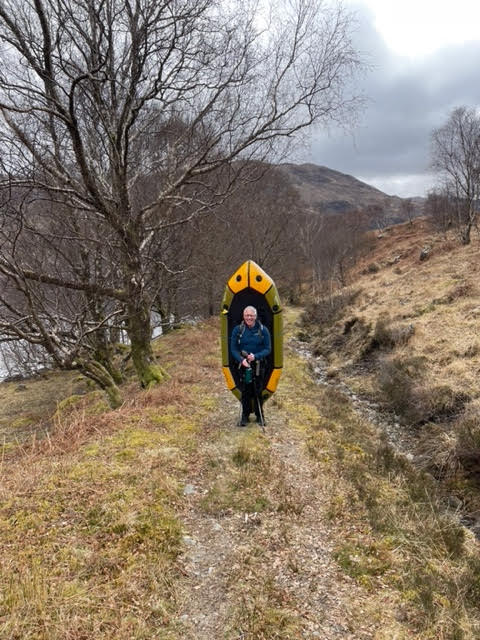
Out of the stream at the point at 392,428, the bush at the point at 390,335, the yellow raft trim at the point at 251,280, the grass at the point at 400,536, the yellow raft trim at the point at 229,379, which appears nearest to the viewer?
the grass at the point at 400,536

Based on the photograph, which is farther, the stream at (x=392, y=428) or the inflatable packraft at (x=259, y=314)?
the inflatable packraft at (x=259, y=314)

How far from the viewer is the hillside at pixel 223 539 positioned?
308cm

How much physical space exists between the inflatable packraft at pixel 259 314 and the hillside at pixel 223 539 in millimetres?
958

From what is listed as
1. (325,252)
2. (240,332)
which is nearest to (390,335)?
(240,332)

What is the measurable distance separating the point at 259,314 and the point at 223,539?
4.45 meters

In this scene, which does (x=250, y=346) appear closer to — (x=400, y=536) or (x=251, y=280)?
(x=251, y=280)

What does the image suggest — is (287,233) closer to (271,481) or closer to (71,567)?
(271,481)

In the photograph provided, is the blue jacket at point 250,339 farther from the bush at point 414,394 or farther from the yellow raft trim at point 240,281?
the bush at point 414,394

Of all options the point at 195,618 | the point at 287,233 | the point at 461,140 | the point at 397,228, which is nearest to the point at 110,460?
the point at 195,618

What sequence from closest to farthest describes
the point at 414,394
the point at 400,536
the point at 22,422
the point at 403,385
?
the point at 400,536 → the point at 414,394 → the point at 403,385 → the point at 22,422

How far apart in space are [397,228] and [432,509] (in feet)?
186

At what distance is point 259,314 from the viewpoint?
7.73 metres

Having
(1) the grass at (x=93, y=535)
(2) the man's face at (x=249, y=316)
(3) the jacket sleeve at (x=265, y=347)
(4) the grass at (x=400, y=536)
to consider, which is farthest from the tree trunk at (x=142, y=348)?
(4) the grass at (x=400, y=536)

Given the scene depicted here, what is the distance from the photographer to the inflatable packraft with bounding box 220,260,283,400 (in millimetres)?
7406
